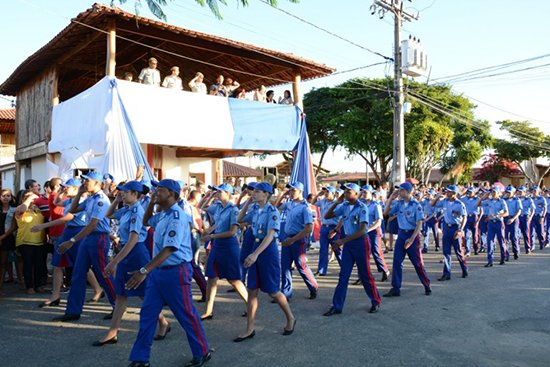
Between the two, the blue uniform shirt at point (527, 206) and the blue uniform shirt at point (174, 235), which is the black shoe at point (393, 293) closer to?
the blue uniform shirt at point (174, 235)

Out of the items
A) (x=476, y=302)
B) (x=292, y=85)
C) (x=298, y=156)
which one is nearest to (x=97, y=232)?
(x=476, y=302)

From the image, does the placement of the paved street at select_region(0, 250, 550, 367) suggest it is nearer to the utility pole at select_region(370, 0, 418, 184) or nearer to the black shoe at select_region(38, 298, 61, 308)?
the black shoe at select_region(38, 298, 61, 308)

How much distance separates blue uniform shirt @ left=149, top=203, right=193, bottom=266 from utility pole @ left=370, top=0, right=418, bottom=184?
44.7ft

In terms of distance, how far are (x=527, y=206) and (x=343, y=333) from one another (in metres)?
9.96

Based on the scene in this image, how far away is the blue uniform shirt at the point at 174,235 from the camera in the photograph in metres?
4.29

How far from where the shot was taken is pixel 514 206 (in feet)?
40.5

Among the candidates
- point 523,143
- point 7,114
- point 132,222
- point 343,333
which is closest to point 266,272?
point 343,333

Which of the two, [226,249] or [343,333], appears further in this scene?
[226,249]

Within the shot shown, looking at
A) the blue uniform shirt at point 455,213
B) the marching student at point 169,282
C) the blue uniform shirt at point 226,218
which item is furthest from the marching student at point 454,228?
the marching student at point 169,282

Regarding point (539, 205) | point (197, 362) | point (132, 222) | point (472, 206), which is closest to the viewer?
point (197, 362)

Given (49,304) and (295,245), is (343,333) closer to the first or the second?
(295,245)

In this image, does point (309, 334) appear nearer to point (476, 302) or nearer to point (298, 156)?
point (476, 302)

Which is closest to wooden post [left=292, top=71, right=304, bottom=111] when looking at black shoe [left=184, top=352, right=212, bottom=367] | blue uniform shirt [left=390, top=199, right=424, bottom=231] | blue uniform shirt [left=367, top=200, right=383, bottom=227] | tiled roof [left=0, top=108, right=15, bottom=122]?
blue uniform shirt [left=367, top=200, right=383, bottom=227]

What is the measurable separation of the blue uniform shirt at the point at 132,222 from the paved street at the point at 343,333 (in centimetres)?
123
